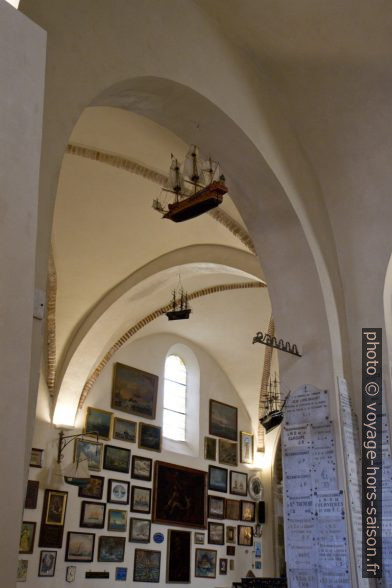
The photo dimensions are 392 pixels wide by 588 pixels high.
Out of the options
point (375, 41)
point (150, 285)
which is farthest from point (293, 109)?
point (150, 285)

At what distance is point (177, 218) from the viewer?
609cm

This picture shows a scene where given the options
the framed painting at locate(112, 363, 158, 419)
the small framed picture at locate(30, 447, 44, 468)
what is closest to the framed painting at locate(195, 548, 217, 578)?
the framed painting at locate(112, 363, 158, 419)

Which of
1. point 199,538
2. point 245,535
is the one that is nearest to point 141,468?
point 199,538

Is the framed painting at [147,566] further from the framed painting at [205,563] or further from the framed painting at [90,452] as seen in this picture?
the framed painting at [90,452]

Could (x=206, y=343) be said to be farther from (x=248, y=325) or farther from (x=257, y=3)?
(x=257, y=3)

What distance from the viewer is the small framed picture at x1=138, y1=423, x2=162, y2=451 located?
1348cm

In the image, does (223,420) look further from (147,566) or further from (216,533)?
(147,566)

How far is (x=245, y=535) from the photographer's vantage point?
50.1 ft

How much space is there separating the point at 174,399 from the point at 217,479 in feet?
6.71

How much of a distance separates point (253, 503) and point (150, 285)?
22.9 ft

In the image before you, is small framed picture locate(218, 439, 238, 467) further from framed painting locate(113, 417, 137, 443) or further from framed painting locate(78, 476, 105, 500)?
framed painting locate(78, 476, 105, 500)

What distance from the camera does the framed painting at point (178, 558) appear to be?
43.3 feet

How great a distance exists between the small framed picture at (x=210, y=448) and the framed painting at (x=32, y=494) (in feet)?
15.8

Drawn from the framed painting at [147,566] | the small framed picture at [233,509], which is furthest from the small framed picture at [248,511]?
the framed painting at [147,566]
